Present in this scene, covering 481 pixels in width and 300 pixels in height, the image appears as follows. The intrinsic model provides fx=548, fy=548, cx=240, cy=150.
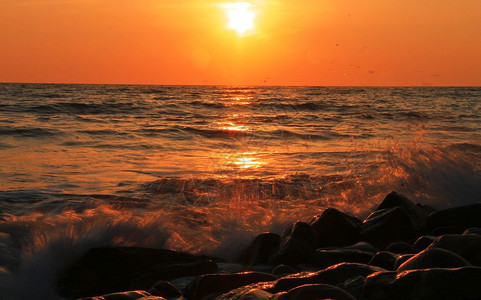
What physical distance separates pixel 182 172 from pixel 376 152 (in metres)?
4.90

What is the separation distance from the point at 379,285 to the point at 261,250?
2351 millimetres

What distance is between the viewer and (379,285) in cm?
322

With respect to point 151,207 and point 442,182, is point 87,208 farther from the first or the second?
point 442,182

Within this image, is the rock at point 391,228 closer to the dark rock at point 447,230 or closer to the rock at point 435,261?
the dark rock at point 447,230

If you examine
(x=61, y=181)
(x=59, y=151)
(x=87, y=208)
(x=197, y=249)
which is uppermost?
(x=59, y=151)

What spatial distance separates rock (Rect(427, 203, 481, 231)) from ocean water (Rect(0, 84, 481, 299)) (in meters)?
1.59

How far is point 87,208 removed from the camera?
6.73 m

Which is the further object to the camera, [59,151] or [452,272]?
[59,151]

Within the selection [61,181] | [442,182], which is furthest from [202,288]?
[442,182]

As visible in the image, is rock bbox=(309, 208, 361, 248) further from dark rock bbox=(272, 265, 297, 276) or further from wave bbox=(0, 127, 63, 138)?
wave bbox=(0, 127, 63, 138)

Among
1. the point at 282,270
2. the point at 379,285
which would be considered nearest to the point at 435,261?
the point at 379,285

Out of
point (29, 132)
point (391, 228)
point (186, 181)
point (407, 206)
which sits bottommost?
point (391, 228)

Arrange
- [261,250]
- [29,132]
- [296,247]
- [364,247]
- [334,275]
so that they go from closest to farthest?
[334,275] → [296,247] → [364,247] → [261,250] → [29,132]

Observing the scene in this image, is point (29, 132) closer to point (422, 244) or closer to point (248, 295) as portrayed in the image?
point (422, 244)
